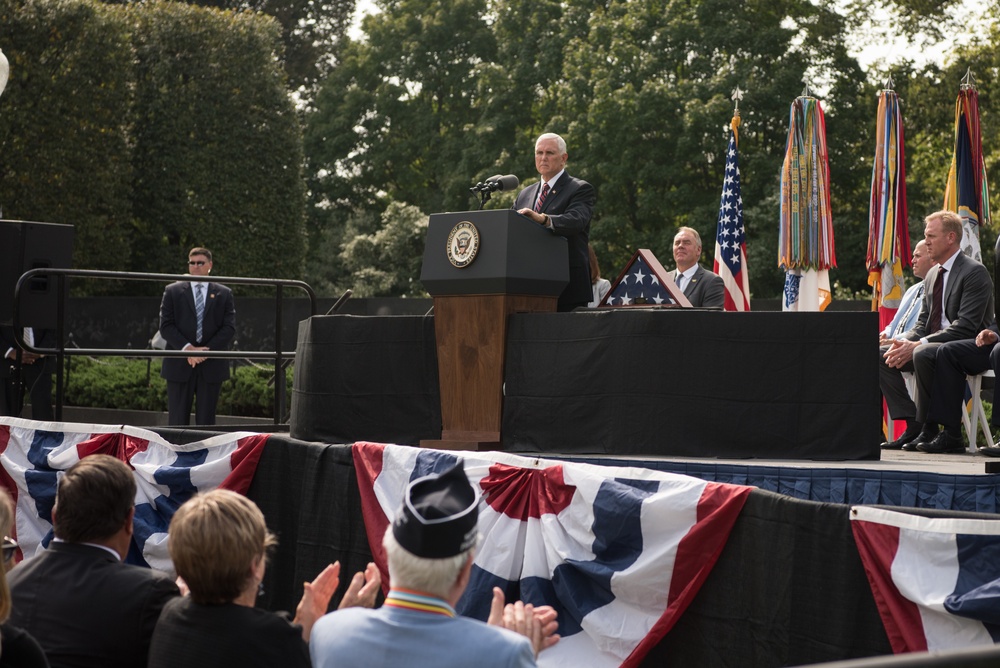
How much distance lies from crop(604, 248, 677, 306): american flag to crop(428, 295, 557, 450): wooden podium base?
1.56 ft

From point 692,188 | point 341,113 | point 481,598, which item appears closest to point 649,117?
point 692,188

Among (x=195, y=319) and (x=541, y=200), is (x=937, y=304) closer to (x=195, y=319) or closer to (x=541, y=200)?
(x=541, y=200)

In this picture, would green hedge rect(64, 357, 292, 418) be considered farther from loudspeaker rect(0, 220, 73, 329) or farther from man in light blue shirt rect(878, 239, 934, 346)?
man in light blue shirt rect(878, 239, 934, 346)

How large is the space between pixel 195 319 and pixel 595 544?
20.7 ft

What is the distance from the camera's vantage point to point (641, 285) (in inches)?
274

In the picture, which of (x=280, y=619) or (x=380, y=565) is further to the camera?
(x=380, y=565)

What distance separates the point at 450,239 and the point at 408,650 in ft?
13.5

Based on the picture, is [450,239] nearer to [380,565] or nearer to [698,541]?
[380,565]

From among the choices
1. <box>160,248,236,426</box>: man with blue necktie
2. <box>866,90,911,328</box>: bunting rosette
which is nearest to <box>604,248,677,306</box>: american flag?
<box>160,248,236,426</box>: man with blue necktie

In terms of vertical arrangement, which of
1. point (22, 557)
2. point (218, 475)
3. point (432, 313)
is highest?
point (432, 313)

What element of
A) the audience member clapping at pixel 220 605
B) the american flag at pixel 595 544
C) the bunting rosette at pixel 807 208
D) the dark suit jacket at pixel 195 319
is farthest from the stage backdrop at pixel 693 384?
the bunting rosette at pixel 807 208

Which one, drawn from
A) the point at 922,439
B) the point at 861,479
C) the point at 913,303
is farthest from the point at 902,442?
the point at 861,479

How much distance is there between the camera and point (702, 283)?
30.0 feet

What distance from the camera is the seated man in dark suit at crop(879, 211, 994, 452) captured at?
283 inches
